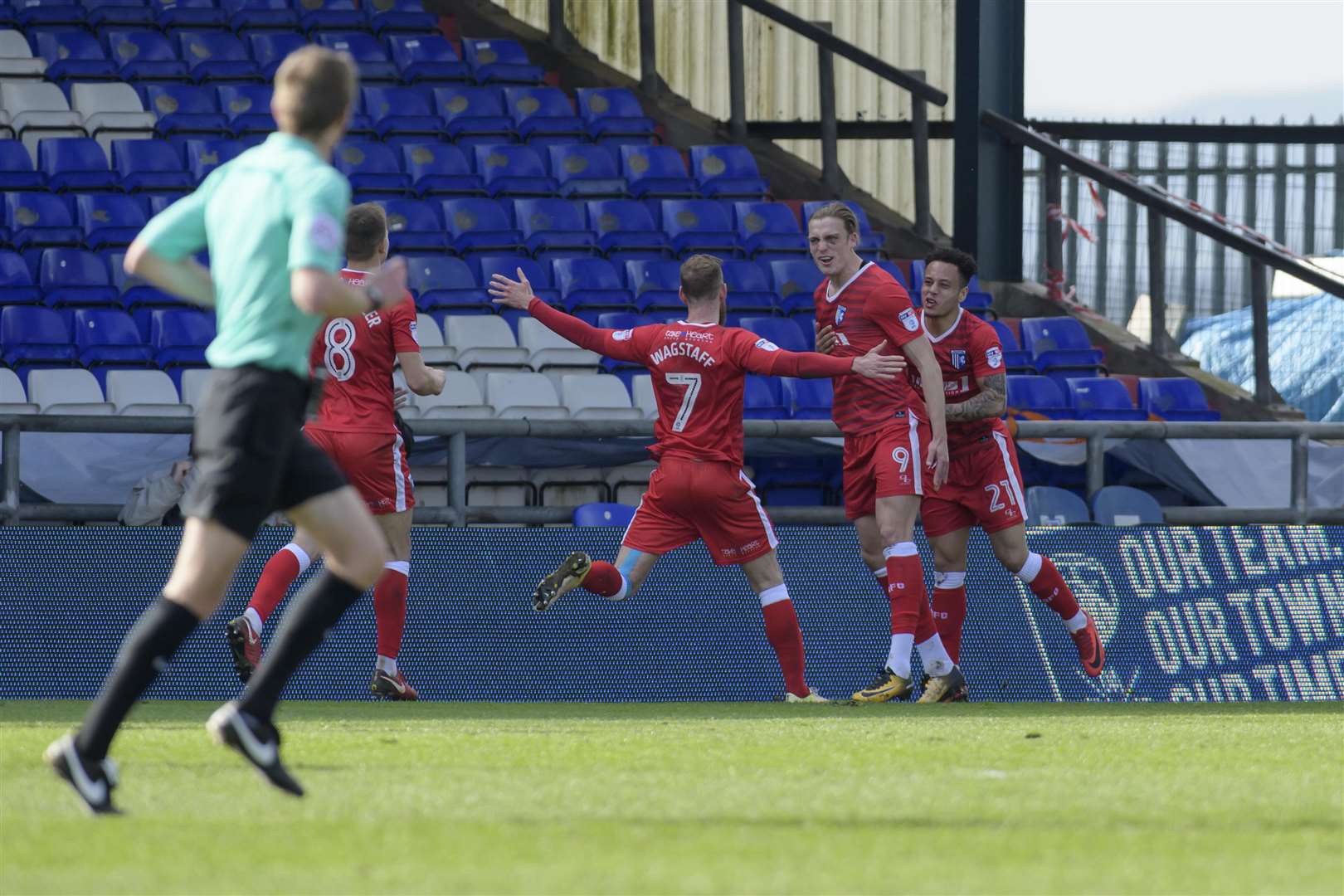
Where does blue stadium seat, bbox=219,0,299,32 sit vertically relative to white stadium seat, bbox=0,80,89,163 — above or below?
above

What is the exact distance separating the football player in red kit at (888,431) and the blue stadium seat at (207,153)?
7.81 meters

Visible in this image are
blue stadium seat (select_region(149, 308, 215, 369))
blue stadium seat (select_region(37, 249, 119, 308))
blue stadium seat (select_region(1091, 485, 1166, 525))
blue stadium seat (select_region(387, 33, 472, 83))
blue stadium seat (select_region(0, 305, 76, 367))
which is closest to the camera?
blue stadium seat (select_region(1091, 485, 1166, 525))

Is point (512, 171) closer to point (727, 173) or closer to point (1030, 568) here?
point (727, 173)

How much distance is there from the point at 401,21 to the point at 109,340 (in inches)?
254

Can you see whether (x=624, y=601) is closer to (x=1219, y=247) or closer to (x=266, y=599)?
(x=266, y=599)

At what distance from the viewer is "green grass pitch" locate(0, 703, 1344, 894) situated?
3354 mm

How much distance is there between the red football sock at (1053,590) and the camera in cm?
862

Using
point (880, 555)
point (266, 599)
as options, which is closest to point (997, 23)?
point (880, 555)

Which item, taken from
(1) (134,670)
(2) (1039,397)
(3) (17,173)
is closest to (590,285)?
(2) (1039,397)

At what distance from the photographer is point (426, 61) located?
17.2m

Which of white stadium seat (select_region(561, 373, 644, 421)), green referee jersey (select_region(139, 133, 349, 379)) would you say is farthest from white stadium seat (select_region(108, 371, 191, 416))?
green referee jersey (select_region(139, 133, 349, 379))

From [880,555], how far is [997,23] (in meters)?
8.20

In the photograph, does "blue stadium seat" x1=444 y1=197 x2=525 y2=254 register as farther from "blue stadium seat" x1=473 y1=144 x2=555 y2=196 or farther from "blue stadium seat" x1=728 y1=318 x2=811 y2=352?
"blue stadium seat" x1=728 y1=318 x2=811 y2=352

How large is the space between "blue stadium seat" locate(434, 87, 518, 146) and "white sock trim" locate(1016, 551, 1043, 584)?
8.92 m
